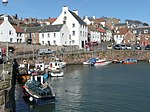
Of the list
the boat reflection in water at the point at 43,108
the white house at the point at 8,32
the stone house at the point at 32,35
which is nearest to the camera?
the boat reflection in water at the point at 43,108

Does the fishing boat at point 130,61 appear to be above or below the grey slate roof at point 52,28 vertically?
below

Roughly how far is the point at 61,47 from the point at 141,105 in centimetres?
5128

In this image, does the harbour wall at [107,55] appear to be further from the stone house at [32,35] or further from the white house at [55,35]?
the stone house at [32,35]

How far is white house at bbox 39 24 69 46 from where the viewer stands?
84.4 metres

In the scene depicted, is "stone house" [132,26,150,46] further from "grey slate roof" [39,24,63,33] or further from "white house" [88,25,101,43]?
"grey slate roof" [39,24,63,33]

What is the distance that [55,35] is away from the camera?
278ft

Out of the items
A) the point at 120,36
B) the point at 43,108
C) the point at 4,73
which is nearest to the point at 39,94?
the point at 43,108

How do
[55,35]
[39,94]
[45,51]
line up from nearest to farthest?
[39,94]
[45,51]
[55,35]

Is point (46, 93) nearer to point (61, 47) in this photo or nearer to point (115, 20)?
point (61, 47)

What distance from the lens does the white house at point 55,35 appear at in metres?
84.4

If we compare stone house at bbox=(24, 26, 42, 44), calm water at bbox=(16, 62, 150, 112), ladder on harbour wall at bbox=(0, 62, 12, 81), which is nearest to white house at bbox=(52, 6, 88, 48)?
stone house at bbox=(24, 26, 42, 44)

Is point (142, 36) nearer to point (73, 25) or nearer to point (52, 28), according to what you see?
point (73, 25)

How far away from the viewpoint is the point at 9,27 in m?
79.6

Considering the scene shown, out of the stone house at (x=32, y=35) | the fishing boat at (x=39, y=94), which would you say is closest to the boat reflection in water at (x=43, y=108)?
the fishing boat at (x=39, y=94)
